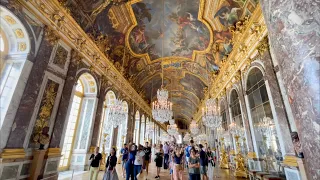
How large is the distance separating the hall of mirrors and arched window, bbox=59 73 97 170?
5 centimetres

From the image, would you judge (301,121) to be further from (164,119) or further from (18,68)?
(18,68)

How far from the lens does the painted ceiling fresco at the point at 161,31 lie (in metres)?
7.29

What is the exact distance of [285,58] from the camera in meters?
1.50

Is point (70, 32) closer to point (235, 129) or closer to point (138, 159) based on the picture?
point (138, 159)

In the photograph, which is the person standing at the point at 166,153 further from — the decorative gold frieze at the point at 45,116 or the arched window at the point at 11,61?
the arched window at the point at 11,61

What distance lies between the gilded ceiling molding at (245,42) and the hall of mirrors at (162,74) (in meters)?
0.05

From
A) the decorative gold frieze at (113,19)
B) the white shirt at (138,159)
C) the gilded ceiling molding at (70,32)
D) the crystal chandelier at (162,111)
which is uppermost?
the decorative gold frieze at (113,19)

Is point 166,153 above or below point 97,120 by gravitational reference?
below

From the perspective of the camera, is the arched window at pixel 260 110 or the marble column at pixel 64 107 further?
the arched window at pixel 260 110

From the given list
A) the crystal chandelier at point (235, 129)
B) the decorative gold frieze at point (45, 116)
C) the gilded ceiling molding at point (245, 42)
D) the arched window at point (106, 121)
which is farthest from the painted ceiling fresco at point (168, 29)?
the decorative gold frieze at point (45, 116)

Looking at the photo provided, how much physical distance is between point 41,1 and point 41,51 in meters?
1.70

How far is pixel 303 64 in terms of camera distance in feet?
4.23

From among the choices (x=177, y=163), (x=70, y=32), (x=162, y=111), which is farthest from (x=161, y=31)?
(x=177, y=163)

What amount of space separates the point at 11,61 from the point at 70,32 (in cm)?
263
